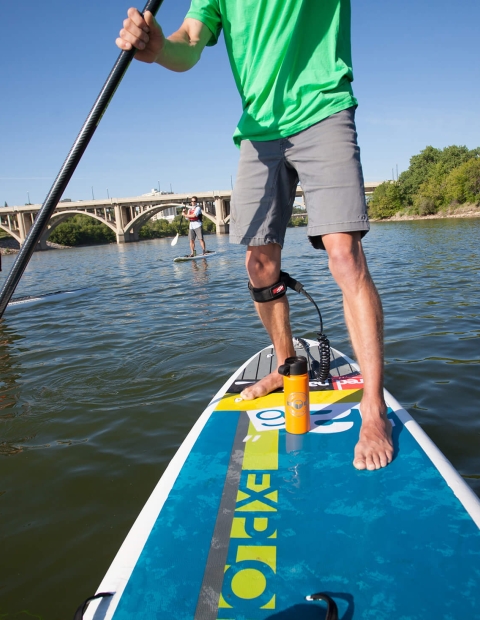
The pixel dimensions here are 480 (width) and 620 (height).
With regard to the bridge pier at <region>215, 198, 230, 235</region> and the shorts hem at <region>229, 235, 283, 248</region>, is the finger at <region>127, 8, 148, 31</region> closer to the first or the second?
the shorts hem at <region>229, 235, 283, 248</region>

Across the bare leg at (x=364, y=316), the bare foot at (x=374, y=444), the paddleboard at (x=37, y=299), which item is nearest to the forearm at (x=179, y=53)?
the bare leg at (x=364, y=316)

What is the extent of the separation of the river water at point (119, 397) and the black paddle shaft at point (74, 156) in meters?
1.09

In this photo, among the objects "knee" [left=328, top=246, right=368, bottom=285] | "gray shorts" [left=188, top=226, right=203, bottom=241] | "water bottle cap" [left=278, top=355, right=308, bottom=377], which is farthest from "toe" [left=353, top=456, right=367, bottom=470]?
"gray shorts" [left=188, top=226, right=203, bottom=241]

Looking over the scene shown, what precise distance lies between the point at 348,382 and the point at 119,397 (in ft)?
6.18

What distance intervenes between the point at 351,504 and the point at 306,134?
69.6 inches

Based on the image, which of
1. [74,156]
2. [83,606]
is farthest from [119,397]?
[83,606]

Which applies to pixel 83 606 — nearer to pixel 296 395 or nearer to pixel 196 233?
pixel 296 395

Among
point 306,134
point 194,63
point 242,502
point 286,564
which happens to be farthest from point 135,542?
point 194,63

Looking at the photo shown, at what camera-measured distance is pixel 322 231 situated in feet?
7.45

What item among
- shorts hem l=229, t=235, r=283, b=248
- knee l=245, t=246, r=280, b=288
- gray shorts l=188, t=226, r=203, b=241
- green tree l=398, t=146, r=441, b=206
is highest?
green tree l=398, t=146, r=441, b=206

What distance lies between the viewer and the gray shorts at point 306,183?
2240 millimetres

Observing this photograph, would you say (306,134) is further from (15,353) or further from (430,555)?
(15,353)

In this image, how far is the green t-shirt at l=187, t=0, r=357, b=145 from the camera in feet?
7.59

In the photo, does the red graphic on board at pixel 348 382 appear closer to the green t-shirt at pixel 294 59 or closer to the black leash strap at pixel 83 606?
the green t-shirt at pixel 294 59
